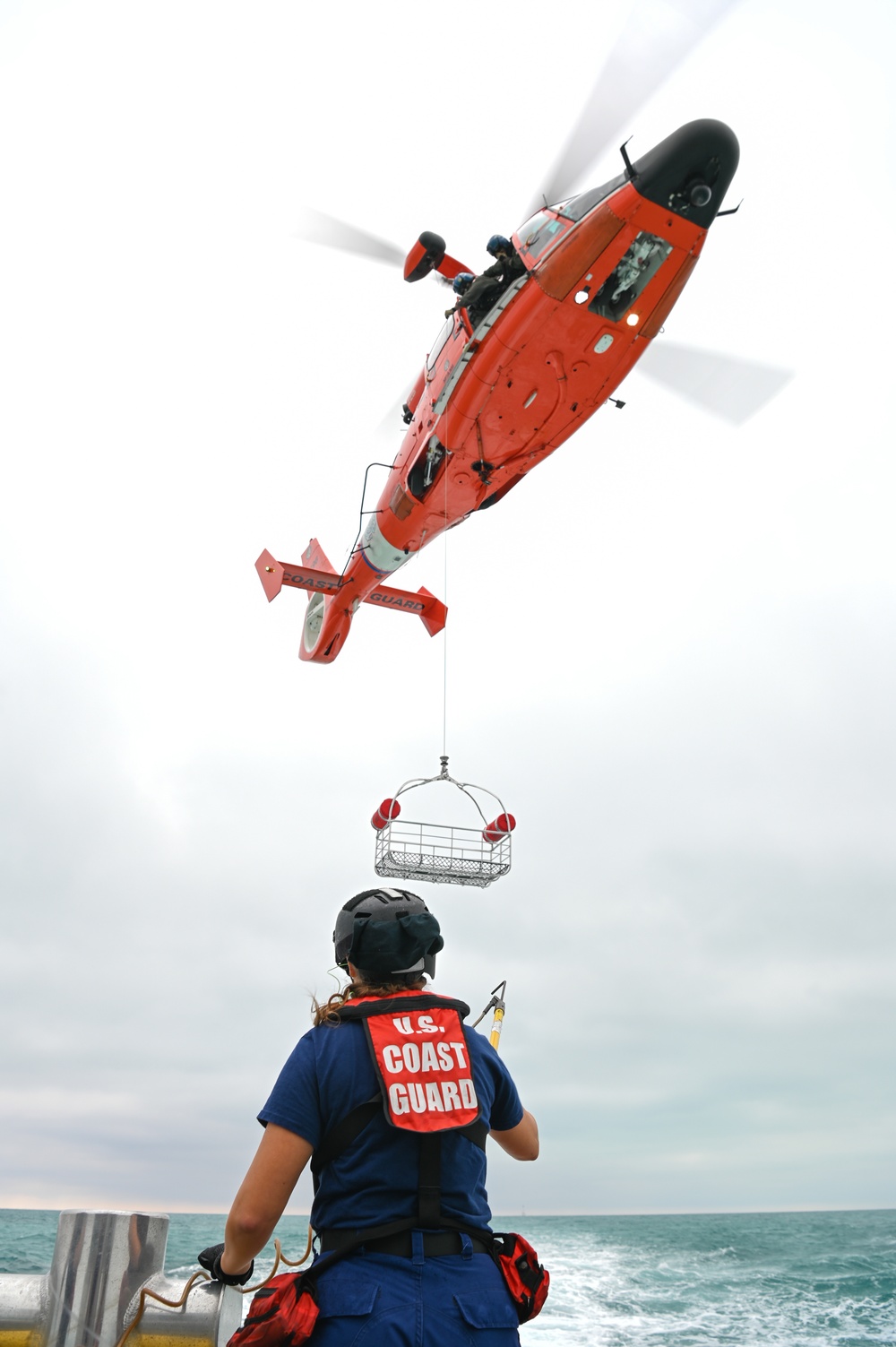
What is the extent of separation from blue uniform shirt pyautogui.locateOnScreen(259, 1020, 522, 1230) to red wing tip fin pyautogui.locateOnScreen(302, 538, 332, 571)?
10963 millimetres

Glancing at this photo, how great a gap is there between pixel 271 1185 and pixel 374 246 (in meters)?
9.06

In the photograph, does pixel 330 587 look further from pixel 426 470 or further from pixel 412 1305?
pixel 412 1305

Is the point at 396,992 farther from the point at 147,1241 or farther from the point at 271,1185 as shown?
the point at 147,1241

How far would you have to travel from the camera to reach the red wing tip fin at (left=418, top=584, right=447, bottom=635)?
13023 mm

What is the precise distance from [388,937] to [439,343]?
27.9 feet

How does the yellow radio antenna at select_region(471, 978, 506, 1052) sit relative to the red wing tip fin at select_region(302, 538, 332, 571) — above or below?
below

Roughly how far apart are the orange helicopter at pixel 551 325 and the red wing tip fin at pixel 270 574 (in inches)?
79.0

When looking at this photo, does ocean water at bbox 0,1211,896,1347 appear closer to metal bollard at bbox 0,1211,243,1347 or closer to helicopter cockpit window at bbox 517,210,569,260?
metal bollard at bbox 0,1211,243,1347

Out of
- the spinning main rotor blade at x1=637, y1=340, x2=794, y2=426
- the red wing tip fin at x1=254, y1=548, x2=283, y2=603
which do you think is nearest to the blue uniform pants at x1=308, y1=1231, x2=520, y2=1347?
the spinning main rotor blade at x1=637, y1=340, x2=794, y2=426

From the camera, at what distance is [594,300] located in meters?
8.29

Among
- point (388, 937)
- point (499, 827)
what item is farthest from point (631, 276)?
point (388, 937)

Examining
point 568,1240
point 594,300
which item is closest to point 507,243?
point 594,300

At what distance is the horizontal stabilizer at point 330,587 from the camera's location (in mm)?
12016

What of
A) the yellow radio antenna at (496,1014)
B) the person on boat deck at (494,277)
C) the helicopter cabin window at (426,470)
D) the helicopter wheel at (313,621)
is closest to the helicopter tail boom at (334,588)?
the helicopter wheel at (313,621)
